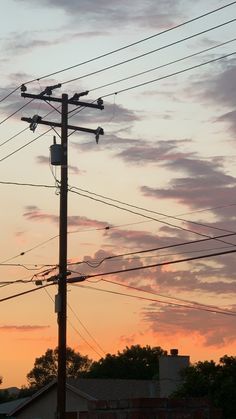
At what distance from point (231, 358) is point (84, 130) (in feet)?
50.4

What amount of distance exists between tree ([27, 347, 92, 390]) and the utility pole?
4184 inches

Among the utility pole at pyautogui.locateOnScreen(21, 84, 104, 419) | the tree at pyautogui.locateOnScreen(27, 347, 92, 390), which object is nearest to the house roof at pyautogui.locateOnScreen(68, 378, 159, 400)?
the utility pole at pyautogui.locateOnScreen(21, 84, 104, 419)

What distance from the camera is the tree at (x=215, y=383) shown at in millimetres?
37031

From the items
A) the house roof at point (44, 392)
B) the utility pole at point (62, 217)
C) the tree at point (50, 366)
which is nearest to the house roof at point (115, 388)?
the house roof at point (44, 392)

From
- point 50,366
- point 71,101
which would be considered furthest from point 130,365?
point 71,101

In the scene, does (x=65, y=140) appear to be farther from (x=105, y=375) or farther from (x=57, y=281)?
(x=105, y=375)

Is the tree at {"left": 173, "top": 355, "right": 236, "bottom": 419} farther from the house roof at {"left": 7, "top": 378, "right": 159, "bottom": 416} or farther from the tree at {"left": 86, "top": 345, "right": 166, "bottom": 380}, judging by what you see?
the tree at {"left": 86, "top": 345, "right": 166, "bottom": 380}

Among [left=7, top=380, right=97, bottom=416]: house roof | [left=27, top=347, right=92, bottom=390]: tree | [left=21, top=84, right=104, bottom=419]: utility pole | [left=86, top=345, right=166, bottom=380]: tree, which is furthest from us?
[left=27, top=347, right=92, bottom=390]: tree

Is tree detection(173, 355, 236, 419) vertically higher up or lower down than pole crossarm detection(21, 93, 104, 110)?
lower down

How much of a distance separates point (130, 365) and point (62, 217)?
80605mm

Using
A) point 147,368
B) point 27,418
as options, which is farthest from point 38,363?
point 27,418

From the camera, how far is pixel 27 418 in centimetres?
4809

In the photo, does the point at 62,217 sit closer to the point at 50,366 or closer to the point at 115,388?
the point at 115,388

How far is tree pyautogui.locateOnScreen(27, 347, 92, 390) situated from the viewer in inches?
5241
